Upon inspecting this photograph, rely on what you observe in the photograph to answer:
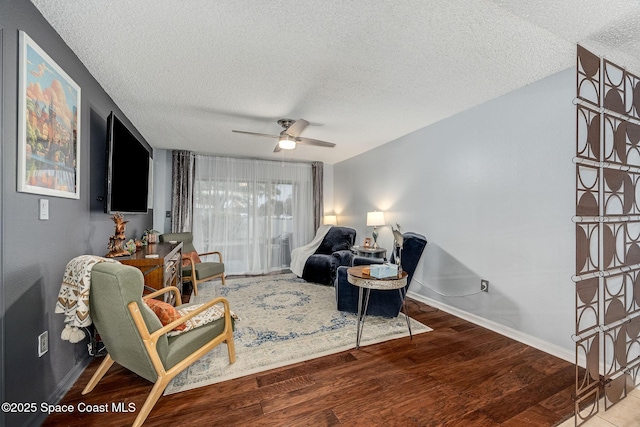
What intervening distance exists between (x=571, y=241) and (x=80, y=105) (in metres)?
4.21

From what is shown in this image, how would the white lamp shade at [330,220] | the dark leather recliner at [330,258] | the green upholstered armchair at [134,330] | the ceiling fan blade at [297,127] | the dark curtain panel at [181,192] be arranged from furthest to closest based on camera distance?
the white lamp shade at [330,220]
the dark curtain panel at [181,192]
the dark leather recliner at [330,258]
the ceiling fan blade at [297,127]
the green upholstered armchair at [134,330]

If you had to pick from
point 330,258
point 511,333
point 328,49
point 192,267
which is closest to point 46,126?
point 328,49

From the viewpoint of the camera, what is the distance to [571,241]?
2.23 m

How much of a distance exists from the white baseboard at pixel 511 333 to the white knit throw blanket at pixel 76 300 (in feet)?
11.5

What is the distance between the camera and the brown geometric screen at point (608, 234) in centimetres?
161

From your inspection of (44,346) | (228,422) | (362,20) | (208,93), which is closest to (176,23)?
(208,93)

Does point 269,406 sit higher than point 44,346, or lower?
lower

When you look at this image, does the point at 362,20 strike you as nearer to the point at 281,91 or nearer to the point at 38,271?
the point at 281,91

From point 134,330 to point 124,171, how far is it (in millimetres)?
1902

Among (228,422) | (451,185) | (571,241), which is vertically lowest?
(228,422)

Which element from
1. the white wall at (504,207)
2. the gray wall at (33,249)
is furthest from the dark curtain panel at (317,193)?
the gray wall at (33,249)

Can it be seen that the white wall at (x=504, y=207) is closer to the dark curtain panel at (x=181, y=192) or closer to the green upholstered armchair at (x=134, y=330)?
the green upholstered armchair at (x=134, y=330)

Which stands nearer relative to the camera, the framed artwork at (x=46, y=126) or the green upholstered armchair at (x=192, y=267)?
the framed artwork at (x=46, y=126)

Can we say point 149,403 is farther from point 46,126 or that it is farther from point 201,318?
point 46,126
